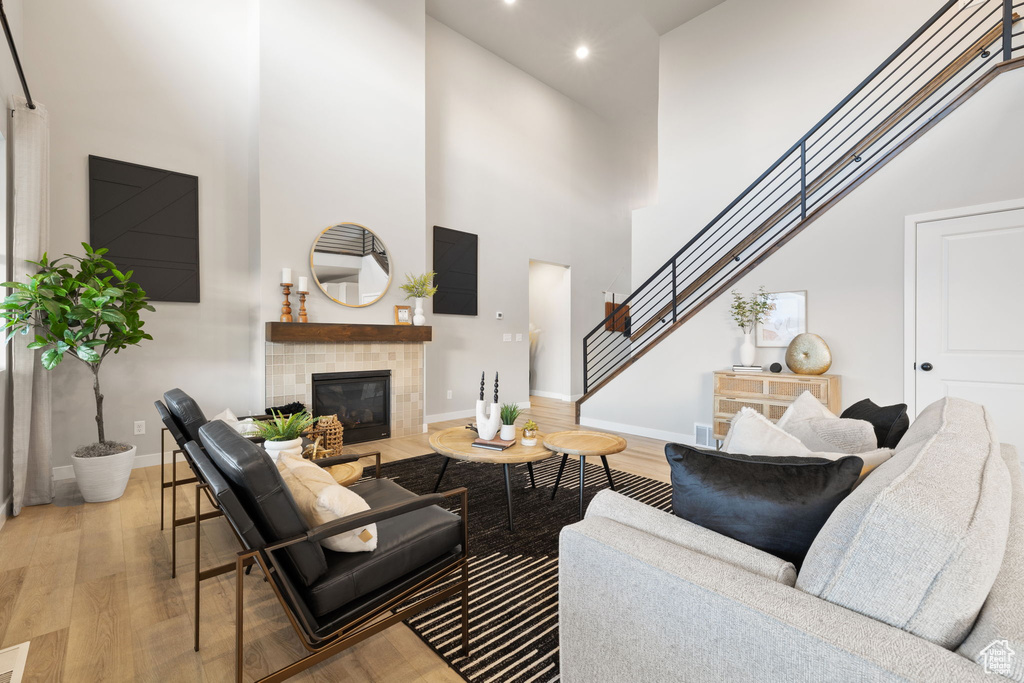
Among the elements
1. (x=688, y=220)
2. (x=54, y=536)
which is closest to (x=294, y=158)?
(x=54, y=536)

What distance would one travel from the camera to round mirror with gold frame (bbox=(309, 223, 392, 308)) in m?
4.50

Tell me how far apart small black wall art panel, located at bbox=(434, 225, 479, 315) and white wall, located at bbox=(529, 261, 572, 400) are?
1.70 meters

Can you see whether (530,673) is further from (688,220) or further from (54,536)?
(688,220)

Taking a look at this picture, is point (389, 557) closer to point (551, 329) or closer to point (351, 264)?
point (351, 264)

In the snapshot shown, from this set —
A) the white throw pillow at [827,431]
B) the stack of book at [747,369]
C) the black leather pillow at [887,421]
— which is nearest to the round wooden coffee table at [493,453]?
the white throw pillow at [827,431]

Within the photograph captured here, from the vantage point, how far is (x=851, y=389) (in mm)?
3764

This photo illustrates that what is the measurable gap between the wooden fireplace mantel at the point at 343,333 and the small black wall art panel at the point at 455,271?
79cm

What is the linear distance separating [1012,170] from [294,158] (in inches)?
222

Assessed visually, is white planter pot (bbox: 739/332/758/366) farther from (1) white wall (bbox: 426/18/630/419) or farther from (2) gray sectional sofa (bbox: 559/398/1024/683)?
(1) white wall (bbox: 426/18/630/419)

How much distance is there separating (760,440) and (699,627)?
0.87 meters

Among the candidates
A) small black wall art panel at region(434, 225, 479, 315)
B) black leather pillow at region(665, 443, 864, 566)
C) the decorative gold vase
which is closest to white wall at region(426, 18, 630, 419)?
small black wall art panel at region(434, 225, 479, 315)


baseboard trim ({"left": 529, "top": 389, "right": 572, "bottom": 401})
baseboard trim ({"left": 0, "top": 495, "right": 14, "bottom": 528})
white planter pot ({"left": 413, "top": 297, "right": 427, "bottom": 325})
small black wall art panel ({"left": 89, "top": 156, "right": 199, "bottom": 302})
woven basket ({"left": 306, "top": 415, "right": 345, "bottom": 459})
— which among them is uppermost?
small black wall art panel ({"left": 89, "top": 156, "right": 199, "bottom": 302})

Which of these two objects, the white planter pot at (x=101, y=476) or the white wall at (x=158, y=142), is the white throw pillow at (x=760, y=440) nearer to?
the white planter pot at (x=101, y=476)

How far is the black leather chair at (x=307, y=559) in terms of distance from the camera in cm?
123
